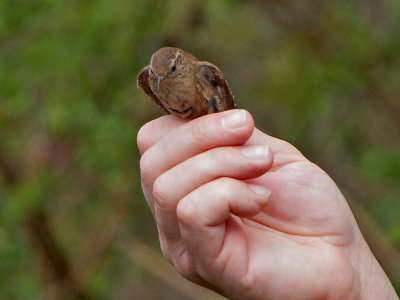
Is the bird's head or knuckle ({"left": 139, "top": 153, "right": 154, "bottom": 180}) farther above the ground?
the bird's head

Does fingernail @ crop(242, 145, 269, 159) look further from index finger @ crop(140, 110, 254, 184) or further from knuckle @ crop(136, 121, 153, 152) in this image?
knuckle @ crop(136, 121, 153, 152)

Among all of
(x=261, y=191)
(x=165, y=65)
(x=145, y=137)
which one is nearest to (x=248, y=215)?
(x=261, y=191)

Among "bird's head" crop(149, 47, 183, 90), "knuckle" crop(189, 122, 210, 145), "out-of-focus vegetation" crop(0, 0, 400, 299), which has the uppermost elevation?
"knuckle" crop(189, 122, 210, 145)

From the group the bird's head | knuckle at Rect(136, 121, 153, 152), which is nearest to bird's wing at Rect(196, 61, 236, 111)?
the bird's head

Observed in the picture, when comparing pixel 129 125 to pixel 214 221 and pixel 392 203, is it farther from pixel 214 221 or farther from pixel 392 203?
pixel 214 221

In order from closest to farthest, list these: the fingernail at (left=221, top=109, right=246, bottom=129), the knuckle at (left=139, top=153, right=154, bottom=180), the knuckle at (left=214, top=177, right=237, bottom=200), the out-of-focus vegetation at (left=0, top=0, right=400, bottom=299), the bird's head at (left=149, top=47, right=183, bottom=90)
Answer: the knuckle at (left=214, top=177, right=237, bottom=200), the fingernail at (left=221, top=109, right=246, bottom=129), the knuckle at (left=139, top=153, right=154, bottom=180), the bird's head at (left=149, top=47, right=183, bottom=90), the out-of-focus vegetation at (left=0, top=0, right=400, bottom=299)

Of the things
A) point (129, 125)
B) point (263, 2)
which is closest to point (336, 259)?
point (129, 125)

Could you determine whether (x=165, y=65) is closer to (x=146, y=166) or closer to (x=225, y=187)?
(x=146, y=166)
